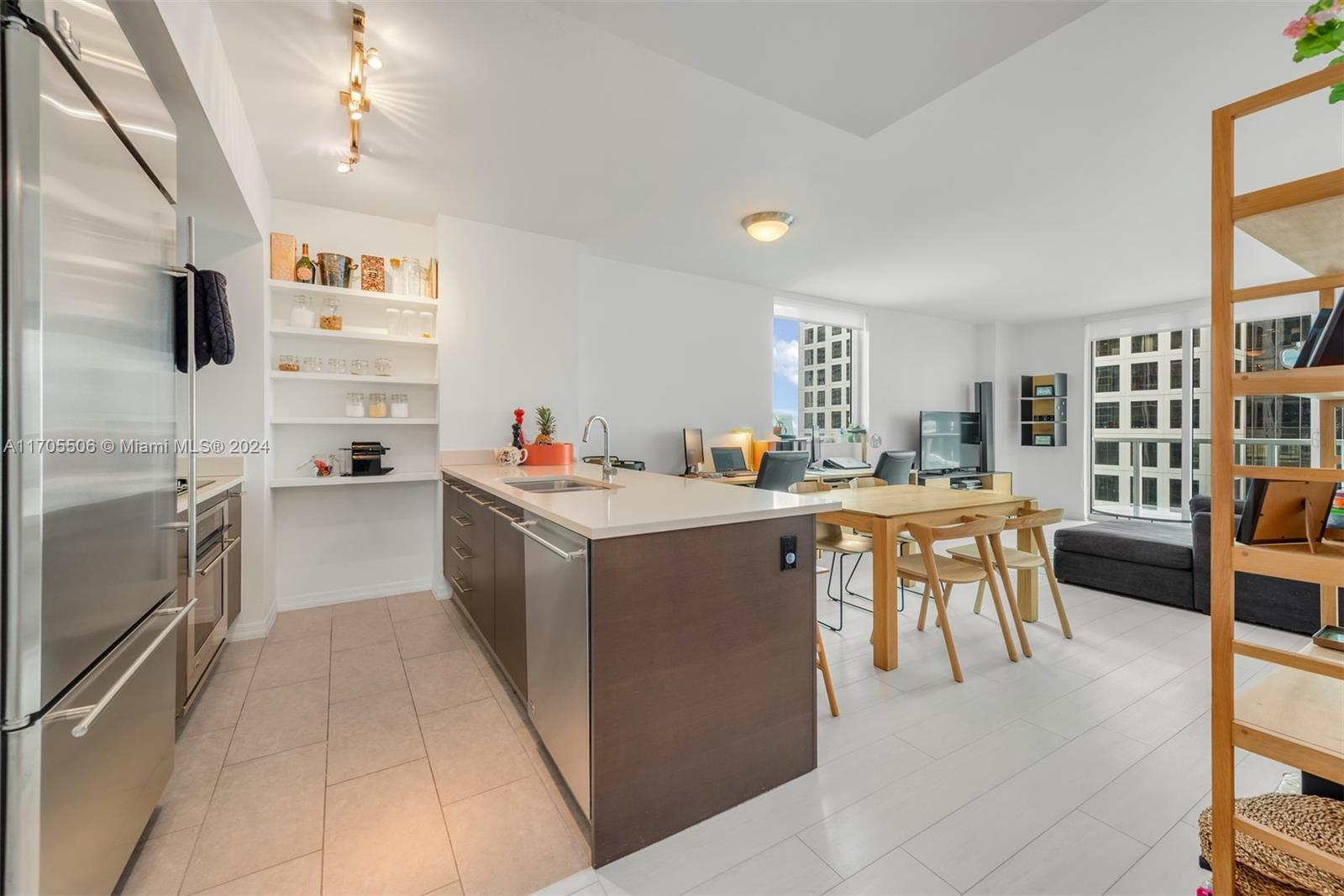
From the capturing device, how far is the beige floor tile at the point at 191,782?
162 centimetres

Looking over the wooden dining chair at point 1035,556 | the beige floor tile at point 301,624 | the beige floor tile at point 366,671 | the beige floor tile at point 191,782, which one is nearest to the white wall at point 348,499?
the beige floor tile at point 301,624

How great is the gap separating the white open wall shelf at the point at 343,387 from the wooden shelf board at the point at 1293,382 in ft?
12.6

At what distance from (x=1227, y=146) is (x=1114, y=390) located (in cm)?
750

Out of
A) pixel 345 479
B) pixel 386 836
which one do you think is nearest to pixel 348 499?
pixel 345 479

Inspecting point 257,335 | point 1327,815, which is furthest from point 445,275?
point 1327,815

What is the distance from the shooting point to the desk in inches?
104

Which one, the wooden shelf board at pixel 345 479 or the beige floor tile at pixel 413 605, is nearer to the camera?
the wooden shelf board at pixel 345 479

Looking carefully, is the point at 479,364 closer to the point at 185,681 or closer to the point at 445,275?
the point at 445,275

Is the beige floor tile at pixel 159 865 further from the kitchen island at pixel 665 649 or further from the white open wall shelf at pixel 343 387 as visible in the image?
the white open wall shelf at pixel 343 387

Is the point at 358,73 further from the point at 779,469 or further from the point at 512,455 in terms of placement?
the point at 779,469

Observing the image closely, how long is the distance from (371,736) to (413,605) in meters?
1.68

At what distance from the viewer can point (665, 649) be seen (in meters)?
1.54

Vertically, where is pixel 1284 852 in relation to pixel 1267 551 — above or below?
below

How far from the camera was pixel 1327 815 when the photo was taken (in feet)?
3.43
